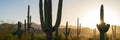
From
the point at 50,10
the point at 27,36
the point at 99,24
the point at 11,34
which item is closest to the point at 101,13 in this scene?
the point at 99,24

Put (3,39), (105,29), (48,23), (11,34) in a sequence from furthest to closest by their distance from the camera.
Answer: (11,34)
(3,39)
(105,29)
(48,23)

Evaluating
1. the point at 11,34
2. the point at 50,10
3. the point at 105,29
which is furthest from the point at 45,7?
the point at 11,34

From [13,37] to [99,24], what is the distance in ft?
63.5

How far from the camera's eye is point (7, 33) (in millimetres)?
35312

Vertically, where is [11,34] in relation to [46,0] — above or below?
below

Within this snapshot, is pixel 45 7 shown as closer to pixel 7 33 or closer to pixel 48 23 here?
pixel 48 23

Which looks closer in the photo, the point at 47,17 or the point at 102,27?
the point at 47,17

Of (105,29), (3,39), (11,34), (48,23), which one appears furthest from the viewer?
(11,34)

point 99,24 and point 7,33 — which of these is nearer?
point 99,24

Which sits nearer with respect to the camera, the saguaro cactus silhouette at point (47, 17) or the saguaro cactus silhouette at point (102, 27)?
the saguaro cactus silhouette at point (47, 17)

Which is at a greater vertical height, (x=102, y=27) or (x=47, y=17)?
(x=47, y=17)

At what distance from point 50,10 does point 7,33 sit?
65.3ft

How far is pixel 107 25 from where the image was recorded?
18.6 m

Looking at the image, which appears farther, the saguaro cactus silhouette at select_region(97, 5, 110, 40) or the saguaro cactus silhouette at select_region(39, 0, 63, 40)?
the saguaro cactus silhouette at select_region(97, 5, 110, 40)
